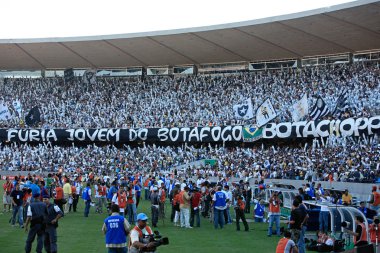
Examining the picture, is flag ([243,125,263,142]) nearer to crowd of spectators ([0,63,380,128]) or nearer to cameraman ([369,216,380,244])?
crowd of spectators ([0,63,380,128])

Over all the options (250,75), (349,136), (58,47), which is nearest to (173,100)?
(250,75)

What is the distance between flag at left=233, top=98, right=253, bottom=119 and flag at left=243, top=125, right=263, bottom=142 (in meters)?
0.82

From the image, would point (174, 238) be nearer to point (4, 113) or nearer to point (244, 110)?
point (244, 110)

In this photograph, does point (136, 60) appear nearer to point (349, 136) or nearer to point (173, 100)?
point (173, 100)

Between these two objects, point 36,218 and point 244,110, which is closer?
point 36,218

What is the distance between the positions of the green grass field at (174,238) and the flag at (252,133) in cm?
2130

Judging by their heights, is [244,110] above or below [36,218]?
above

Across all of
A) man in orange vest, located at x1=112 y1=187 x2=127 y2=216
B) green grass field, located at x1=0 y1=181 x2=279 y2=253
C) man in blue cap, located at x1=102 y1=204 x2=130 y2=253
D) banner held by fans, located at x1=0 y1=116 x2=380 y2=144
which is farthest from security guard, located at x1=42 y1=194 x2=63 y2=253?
banner held by fans, located at x1=0 y1=116 x2=380 y2=144

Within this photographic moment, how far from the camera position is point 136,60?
5631 centimetres

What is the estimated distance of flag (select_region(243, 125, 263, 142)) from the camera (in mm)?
41938

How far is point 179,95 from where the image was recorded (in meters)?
51.8

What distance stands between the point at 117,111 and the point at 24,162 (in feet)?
32.3

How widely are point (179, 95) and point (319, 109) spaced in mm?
15664

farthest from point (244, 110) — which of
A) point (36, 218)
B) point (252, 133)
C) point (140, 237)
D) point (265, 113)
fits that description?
point (140, 237)
